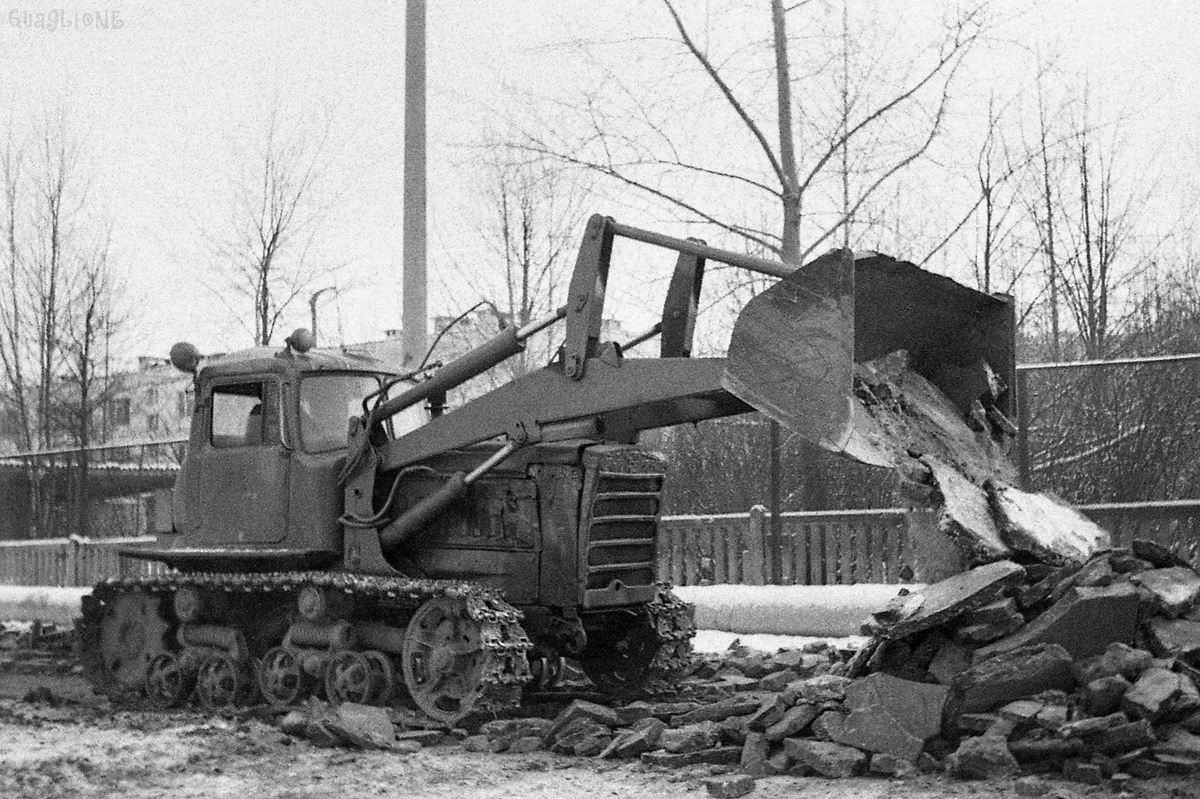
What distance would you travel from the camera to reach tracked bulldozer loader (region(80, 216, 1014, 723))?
9.35 m

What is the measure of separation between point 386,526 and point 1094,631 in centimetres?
510

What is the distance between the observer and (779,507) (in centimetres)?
1504

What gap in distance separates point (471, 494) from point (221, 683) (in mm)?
2408

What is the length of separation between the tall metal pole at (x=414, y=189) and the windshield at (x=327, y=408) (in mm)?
2921

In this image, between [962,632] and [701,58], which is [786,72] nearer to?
[701,58]

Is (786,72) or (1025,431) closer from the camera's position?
(1025,431)

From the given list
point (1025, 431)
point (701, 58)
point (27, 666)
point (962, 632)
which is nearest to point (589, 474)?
point (962, 632)

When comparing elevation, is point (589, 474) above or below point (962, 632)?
above

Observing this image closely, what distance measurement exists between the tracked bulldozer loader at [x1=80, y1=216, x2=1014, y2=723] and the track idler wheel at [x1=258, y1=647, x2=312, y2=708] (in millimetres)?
20

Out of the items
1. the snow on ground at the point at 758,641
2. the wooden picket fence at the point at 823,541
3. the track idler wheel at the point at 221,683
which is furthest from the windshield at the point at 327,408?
the wooden picket fence at the point at 823,541

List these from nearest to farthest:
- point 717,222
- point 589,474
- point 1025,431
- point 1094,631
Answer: point 1094,631, point 589,474, point 1025,431, point 717,222

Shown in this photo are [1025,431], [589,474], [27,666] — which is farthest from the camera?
[27,666]

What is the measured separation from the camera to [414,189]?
15.0 meters

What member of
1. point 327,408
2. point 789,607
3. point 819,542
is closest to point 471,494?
point 327,408
